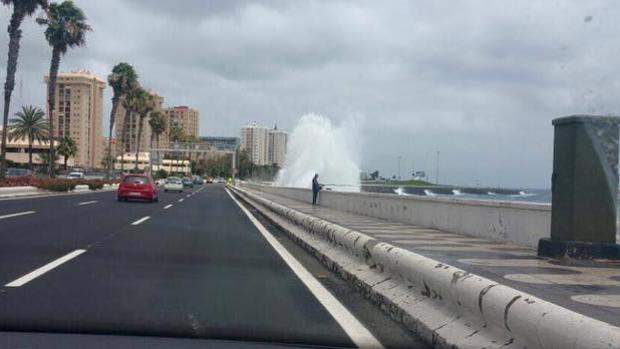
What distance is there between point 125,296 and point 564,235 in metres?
6.30

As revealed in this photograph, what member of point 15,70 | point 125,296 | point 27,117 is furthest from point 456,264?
point 27,117

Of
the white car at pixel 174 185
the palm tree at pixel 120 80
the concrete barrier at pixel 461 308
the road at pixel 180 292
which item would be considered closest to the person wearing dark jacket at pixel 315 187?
the road at pixel 180 292

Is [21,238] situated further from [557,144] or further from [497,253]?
[557,144]

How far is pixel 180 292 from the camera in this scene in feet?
29.5

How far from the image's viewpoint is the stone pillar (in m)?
9.67

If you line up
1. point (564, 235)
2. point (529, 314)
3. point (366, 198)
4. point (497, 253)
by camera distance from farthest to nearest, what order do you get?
1. point (366, 198)
2. point (497, 253)
3. point (564, 235)
4. point (529, 314)

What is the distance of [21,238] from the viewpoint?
15.0 m

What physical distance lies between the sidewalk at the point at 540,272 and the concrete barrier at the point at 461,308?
921 millimetres

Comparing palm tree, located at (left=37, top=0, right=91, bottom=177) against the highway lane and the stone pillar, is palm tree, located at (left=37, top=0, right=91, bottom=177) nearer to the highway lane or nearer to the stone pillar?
the highway lane

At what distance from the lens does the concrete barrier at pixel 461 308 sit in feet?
14.4

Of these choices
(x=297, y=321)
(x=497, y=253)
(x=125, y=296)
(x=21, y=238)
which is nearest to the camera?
(x=297, y=321)

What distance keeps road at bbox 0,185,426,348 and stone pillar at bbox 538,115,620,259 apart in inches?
134

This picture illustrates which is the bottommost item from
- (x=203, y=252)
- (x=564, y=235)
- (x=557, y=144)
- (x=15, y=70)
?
(x=203, y=252)

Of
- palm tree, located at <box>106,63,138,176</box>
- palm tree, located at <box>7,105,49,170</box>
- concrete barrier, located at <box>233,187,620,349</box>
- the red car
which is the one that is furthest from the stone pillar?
palm tree, located at <box>7,105,49,170</box>
